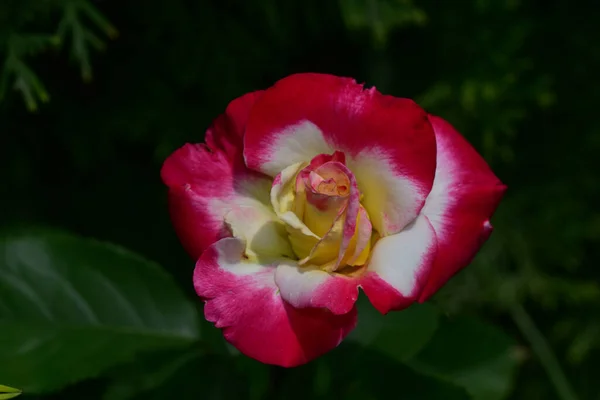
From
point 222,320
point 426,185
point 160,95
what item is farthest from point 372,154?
point 160,95

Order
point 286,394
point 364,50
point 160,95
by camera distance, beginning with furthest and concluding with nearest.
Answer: point 364,50, point 160,95, point 286,394

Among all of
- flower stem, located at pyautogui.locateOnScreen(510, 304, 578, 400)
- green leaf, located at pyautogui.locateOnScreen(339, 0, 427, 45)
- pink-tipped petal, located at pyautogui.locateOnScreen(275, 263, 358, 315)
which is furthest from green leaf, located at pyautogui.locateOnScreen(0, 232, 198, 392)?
flower stem, located at pyautogui.locateOnScreen(510, 304, 578, 400)

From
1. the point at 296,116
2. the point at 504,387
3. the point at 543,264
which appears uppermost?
the point at 296,116

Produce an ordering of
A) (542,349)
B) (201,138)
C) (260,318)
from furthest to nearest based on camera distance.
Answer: (542,349), (201,138), (260,318)

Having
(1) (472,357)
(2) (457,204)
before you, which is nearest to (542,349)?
(1) (472,357)

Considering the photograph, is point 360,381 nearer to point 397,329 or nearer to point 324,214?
point 397,329

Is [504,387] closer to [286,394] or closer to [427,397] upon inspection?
[427,397]

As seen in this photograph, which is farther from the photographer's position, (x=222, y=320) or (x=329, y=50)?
(x=329, y=50)
